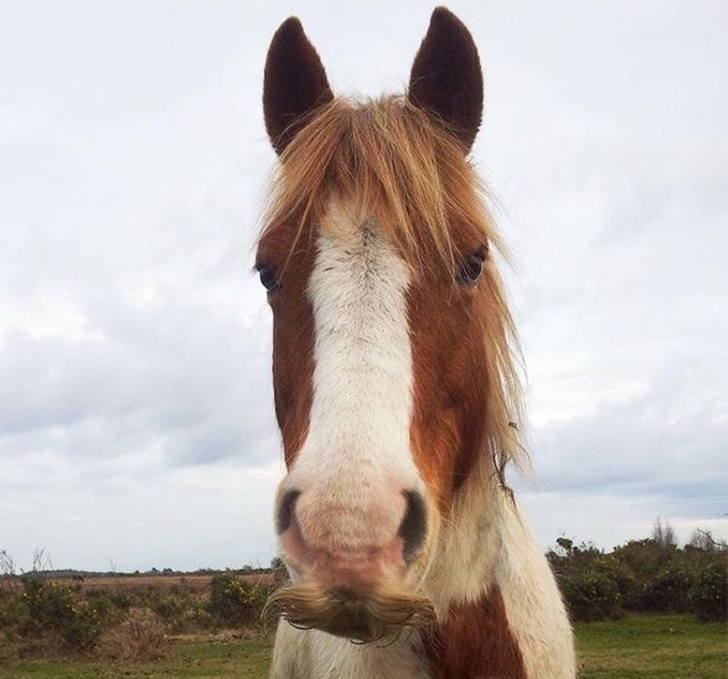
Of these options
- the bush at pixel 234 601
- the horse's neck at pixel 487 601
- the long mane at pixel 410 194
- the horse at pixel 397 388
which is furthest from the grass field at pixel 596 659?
the long mane at pixel 410 194

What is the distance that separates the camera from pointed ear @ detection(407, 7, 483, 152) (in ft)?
11.1

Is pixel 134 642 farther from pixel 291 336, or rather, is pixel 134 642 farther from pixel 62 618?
pixel 291 336

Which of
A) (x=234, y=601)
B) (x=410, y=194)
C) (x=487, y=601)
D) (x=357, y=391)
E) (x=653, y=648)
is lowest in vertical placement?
(x=653, y=648)

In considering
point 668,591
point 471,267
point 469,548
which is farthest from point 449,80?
point 668,591

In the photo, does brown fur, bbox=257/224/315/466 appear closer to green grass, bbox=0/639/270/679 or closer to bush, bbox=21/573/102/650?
green grass, bbox=0/639/270/679

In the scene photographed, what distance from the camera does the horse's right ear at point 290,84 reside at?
137 inches

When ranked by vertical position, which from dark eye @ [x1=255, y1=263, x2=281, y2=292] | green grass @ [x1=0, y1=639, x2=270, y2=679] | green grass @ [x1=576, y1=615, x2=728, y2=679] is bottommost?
green grass @ [x1=0, y1=639, x2=270, y2=679]

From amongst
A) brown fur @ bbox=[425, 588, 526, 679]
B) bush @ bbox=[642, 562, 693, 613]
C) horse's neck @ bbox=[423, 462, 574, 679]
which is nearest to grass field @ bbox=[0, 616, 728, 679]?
bush @ bbox=[642, 562, 693, 613]

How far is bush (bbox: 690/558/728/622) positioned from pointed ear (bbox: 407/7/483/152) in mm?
27209

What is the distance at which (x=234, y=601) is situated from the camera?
30.7 meters

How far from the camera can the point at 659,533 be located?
45.8 meters

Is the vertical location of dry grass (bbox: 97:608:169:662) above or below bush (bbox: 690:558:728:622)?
below

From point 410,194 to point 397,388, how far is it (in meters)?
0.86

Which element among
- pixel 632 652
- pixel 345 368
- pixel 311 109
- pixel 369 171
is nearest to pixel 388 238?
pixel 369 171
